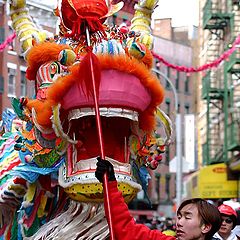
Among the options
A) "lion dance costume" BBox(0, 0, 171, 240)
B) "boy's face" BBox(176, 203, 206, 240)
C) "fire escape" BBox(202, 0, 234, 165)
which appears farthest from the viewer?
"fire escape" BBox(202, 0, 234, 165)

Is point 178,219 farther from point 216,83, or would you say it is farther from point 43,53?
point 216,83

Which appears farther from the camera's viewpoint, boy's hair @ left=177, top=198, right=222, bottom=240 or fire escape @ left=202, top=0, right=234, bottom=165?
fire escape @ left=202, top=0, right=234, bottom=165

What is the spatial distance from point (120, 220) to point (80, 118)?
3.97 feet

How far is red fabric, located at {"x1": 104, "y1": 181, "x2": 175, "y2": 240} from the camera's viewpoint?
4.75m

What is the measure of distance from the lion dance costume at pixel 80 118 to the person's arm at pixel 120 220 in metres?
0.65

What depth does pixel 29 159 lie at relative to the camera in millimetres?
6184

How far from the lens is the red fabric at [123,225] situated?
475cm

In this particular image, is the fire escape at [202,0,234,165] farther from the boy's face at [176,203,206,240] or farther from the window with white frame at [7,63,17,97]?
the boy's face at [176,203,206,240]

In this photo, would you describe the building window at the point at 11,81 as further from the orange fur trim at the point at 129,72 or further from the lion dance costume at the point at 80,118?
the orange fur trim at the point at 129,72

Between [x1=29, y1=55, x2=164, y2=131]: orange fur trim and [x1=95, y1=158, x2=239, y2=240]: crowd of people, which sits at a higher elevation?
[x1=29, y1=55, x2=164, y2=131]: orange fur trim

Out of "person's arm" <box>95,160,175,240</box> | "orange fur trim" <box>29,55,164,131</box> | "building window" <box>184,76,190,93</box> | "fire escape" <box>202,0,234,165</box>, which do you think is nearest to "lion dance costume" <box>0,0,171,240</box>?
"orange fur trim" <box>29,55,164,131</box>

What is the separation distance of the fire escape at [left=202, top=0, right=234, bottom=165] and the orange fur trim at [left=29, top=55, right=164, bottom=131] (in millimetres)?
23542

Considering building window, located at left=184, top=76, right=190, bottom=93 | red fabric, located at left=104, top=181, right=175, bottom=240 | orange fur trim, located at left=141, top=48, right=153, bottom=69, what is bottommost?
red fabric, located at left=104, top=181, right=175, bottom=240

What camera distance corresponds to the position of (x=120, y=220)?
15.6 feet
